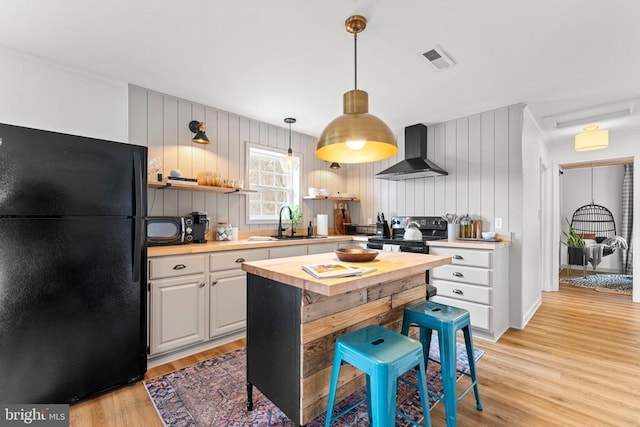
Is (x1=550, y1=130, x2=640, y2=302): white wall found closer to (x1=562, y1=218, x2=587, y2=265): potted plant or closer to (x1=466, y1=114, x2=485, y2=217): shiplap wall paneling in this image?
(x1=562, y1=218, x2=587, y2=265): potted plant

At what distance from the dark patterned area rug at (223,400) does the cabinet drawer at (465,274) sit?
0.87 metres

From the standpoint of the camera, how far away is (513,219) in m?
3.25

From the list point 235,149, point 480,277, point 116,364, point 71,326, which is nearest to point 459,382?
point 480,277

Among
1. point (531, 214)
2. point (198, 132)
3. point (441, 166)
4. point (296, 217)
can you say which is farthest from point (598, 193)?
point (198, 132)

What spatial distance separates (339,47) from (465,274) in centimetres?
247

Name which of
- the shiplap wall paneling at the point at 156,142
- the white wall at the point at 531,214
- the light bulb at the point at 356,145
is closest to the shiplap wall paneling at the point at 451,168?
the white wall at the point at 531,214

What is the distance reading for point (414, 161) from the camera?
3762mm

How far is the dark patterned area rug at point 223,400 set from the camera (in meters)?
1.73

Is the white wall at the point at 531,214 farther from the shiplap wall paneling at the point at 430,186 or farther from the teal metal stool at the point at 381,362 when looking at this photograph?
the teal metal stool at the point at 381,362

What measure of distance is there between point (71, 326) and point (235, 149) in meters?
2.32

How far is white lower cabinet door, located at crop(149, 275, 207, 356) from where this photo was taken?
2326 mm

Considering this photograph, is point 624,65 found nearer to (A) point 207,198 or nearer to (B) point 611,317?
(B) point 611,317

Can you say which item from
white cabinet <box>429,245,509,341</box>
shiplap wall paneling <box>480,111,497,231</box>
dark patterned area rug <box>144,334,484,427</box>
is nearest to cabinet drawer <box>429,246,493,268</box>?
white cabinet <box>429,245,509,341</box>

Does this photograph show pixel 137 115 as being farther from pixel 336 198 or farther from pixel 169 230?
pixel 336 198
